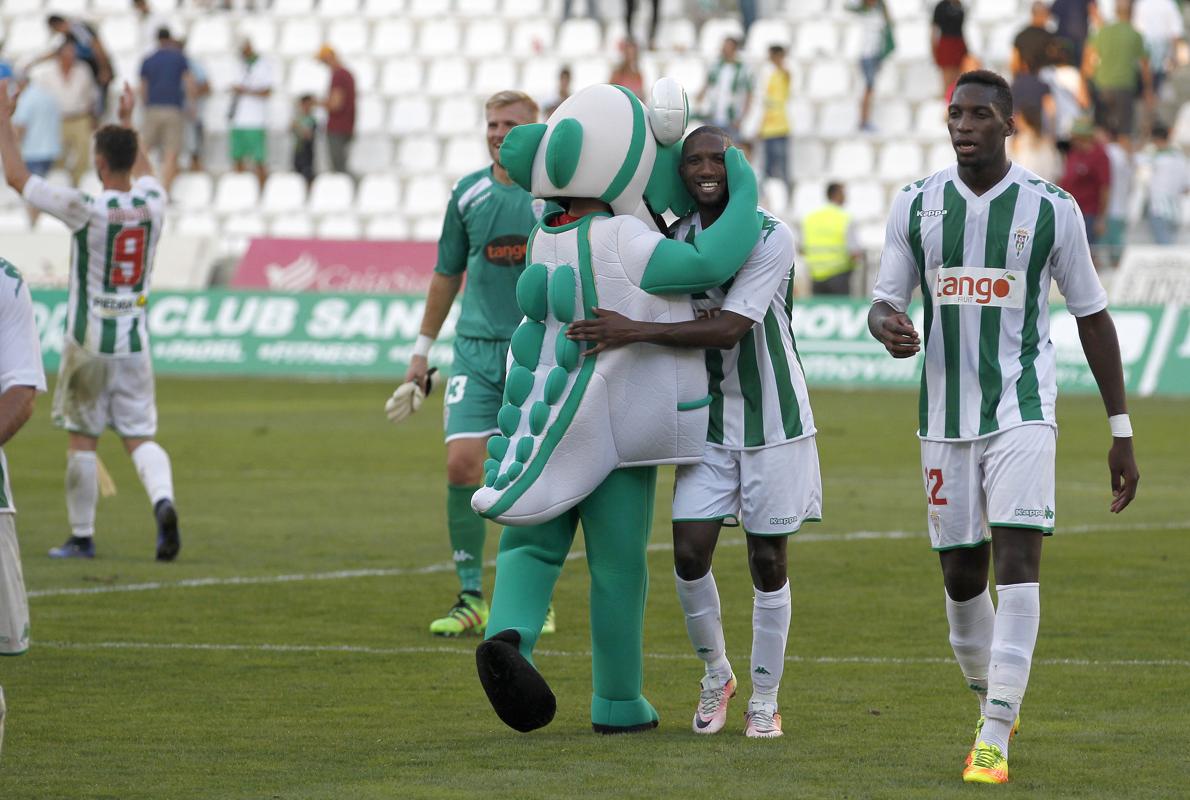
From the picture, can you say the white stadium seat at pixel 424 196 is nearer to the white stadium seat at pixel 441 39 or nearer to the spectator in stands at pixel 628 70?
the white stadium seat at pixel 441 39

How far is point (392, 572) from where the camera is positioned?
1089cm

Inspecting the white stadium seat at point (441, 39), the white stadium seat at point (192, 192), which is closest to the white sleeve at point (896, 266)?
the white stadium seat at point (192, 192)

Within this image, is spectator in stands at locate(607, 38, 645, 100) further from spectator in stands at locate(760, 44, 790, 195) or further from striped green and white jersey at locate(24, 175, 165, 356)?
striped green and white jersey at locate(24, 175, 165, 356)

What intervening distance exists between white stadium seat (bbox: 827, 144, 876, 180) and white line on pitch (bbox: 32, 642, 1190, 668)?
778 inches

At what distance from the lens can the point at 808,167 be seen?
1109 inches

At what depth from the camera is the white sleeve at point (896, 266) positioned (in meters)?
6.34

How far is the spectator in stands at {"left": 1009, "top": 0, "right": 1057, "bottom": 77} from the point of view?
952 inches

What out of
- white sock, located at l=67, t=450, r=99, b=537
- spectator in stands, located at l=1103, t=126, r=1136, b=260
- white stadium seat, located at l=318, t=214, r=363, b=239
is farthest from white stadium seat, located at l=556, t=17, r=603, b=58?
white sock, located at l=67, t=450, r=99, b=537

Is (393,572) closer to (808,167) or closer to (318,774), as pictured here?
(318,774)

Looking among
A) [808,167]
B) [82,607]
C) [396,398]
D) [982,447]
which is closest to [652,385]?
[982,447]

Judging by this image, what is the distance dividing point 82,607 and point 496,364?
7.47 ft

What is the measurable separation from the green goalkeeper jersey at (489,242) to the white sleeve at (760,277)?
2512 millimetres

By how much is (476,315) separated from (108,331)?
3185mm

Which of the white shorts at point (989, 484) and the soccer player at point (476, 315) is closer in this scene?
the white shorts at point (989, 484)
